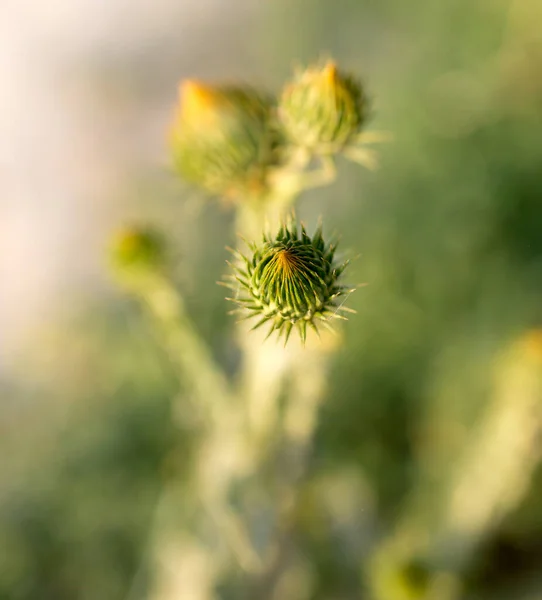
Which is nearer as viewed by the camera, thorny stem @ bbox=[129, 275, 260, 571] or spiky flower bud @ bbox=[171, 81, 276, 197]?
spiky flower bud @ bbox=[171, 81, 276, 197]

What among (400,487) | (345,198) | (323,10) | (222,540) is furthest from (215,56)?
(222,540)

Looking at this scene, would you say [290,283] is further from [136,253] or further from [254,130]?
[136,253]

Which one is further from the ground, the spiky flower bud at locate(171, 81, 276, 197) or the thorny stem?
the spiky flower bud at locate(171, 81, 276, 197)

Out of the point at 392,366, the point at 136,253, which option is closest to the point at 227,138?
the point at 136,253

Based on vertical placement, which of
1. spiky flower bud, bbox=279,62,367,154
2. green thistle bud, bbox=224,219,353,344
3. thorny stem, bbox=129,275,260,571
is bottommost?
green thistle bud, bbox=224,219,353,344

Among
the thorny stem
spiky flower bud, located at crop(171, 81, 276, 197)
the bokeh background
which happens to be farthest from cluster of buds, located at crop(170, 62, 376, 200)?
the bokeh background

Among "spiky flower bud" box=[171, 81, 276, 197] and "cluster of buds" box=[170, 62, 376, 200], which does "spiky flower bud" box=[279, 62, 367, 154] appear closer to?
"cluster of buds" box=[170, 62, 376, 200]

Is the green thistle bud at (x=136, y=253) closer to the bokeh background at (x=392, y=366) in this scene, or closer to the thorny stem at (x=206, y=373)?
the thorny stem at (x=206, y=373)
